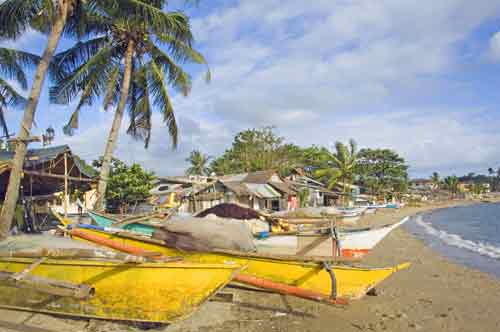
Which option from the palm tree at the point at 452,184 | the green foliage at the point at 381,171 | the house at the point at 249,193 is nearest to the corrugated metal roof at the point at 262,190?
the house at the point at 249,193

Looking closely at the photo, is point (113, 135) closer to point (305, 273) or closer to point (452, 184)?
point (305, 273)

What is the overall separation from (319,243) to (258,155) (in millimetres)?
36702

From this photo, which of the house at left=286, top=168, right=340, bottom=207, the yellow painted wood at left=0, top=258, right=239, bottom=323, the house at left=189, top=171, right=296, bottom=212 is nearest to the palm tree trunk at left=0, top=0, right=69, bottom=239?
the yellow painted wood at left=0, top=258, right=239, bottom=323

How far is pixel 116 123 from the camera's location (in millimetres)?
13711

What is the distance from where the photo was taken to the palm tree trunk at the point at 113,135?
43.4 ft

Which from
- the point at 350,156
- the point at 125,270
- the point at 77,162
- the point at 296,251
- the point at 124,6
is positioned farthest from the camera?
the point at 350,156

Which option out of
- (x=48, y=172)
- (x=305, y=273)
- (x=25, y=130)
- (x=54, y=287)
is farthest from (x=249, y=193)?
(x=54, y=287)

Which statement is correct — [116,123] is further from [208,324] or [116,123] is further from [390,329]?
[390,329]

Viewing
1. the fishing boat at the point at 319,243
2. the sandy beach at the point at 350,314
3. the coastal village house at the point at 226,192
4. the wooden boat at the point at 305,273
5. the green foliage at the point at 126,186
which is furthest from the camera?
the coastal village house at the point at 226,192

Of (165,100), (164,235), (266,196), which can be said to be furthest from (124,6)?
(266,196)

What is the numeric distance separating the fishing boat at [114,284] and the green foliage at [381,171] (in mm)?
54486

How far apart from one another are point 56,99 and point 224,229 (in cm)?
987

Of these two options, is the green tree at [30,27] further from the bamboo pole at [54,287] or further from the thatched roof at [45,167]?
the bamboo pole at [54,287]

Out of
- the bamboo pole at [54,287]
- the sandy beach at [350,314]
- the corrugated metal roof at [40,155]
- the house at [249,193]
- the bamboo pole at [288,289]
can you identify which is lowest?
the sandy beach at [350,314]
